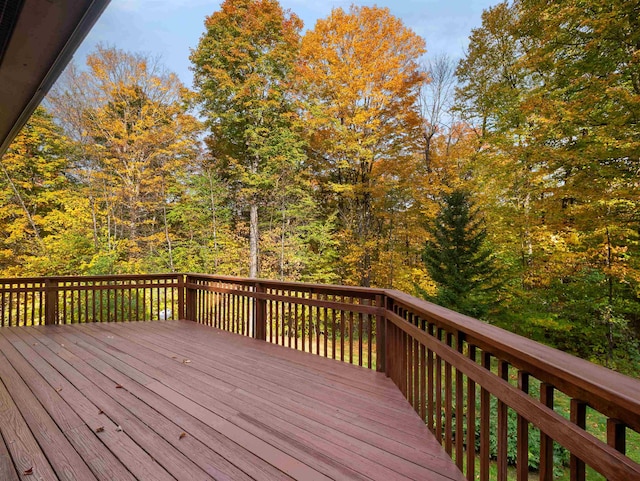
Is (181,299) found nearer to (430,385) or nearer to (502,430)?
(430,385)

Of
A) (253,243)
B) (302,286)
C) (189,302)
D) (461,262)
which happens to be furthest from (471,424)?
(253,243)

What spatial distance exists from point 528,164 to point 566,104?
1.42 m

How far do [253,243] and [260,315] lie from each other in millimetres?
6410

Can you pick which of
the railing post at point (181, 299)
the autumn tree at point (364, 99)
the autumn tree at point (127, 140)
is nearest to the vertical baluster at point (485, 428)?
the railing post at point (181, 299)

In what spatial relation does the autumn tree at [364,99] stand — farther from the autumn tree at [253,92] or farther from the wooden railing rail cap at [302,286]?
the wooden railing rail cap at [302,286]

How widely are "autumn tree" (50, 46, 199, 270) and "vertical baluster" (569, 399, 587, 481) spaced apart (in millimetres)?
10848

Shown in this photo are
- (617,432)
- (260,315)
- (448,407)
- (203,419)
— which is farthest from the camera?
(260,315)

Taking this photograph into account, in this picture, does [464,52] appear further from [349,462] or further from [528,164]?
[349,462]

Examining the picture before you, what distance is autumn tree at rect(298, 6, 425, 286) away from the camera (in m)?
9.37

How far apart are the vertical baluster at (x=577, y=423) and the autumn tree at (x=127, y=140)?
10848mm

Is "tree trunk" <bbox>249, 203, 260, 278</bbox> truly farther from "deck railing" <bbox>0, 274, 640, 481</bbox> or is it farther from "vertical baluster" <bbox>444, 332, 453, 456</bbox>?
"vertical baluster" <bbox>444, 332, 453, 456</bbox>

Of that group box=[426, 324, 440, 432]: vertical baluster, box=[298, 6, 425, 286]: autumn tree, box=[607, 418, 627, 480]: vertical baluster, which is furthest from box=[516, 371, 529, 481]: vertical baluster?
box=[298, 6, 425, 286]: autumn tree

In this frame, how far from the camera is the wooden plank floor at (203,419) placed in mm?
1591

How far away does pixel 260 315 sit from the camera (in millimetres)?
4145
